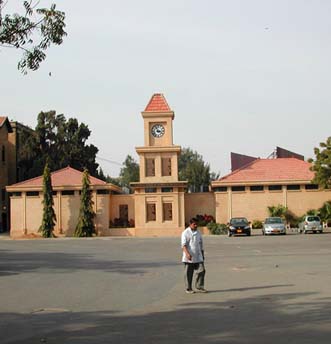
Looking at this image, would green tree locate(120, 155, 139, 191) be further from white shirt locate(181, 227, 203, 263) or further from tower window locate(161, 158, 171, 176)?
white shirt locate(181, 227, 203, 263)

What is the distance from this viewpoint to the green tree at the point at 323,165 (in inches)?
2043

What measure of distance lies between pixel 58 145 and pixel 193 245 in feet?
196

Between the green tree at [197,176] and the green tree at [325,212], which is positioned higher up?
the green tree at [197,176]

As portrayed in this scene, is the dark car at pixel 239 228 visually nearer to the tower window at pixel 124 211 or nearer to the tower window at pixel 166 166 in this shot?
the tower window at pixel 166 166

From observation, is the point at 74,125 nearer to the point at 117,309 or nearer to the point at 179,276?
the point at 179,276

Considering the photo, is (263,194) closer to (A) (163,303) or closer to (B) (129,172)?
(A) (163,303)

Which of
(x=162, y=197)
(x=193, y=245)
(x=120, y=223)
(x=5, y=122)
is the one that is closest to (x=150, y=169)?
(x=162, y=197)

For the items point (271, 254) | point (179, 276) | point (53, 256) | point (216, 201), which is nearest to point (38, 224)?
point (216, 201)

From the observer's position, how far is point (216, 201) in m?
57.8

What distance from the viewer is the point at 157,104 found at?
5872 cm

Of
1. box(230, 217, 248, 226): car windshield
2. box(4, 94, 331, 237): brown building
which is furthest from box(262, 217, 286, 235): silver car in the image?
box(4, 94, 331, 237): brown building

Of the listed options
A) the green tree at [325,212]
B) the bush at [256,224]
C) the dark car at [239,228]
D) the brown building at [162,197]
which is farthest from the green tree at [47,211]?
the green tree at [325,212]

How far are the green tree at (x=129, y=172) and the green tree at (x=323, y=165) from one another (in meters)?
63.1

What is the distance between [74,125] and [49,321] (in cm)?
6352
